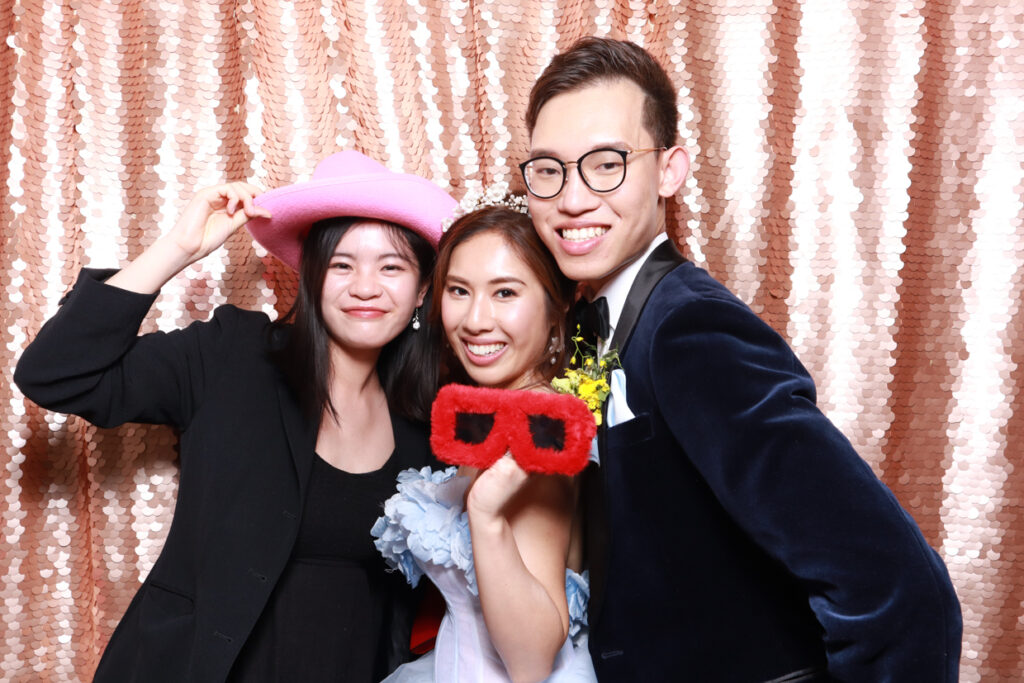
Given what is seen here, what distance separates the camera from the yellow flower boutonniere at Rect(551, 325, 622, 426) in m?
1.35

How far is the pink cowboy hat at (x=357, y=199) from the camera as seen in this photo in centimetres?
172

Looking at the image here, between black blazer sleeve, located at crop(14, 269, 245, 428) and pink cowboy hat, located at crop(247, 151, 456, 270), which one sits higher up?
pink cowboy hat, located at crop(247, 151, 456, 270)

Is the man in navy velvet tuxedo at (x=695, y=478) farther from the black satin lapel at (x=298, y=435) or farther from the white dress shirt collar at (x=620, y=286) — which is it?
the black satin lapel at (x=298, y=435)

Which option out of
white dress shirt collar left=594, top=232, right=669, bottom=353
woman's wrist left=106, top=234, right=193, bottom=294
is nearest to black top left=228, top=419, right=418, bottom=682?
woman's wrist left=106, top=234, right=193, bottom=294

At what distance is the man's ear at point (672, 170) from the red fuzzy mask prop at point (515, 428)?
0.48 metres

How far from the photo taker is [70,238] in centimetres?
199

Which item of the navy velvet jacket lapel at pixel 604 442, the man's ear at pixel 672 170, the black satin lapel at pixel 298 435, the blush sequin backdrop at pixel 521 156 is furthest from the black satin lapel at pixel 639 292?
the black satin lapel at pixel 298 435

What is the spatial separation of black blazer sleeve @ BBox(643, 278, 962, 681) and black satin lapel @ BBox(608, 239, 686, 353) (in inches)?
6.2

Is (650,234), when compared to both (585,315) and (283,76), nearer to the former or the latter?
(585,315)

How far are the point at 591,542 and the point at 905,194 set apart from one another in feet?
3.73

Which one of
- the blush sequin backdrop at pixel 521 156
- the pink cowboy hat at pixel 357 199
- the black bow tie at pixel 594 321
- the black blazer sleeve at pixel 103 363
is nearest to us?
the black bow tie at pixel 594 321

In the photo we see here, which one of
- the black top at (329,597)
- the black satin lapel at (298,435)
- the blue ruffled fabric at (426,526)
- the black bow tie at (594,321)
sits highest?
the black bow tie at (594,321)

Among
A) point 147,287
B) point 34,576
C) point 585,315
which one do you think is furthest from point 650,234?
point 34,576

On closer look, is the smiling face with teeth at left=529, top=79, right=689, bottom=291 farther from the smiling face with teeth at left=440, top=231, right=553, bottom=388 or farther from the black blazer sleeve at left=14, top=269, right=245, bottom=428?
the black blazer sleeve at left=14, top=269, right=245, bottom=428
